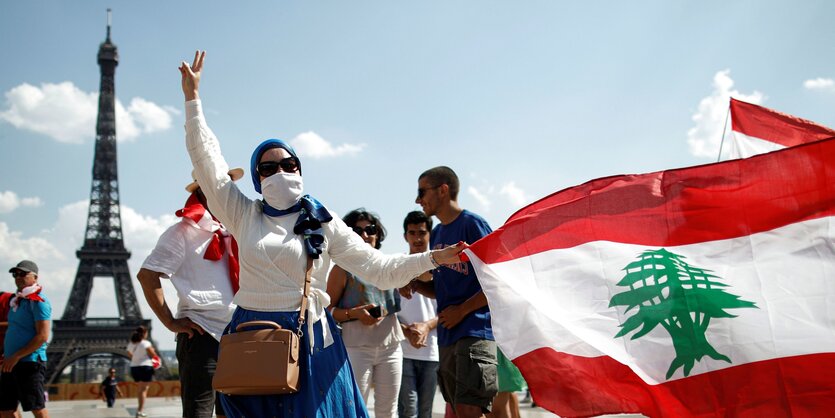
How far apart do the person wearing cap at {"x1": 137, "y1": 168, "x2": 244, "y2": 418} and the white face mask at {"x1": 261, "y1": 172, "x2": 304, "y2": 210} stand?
2.54 feet

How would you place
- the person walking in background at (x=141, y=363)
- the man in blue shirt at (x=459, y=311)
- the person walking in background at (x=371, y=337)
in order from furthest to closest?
the person walking in background at (x=141, y=363)
the person walking in background at (x=371, y=337)
the man in blue shirt at (x=459, y=311)

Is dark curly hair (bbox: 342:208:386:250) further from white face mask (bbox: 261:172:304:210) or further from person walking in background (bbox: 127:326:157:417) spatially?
person walking in background (bbox: 127:326:157:417)

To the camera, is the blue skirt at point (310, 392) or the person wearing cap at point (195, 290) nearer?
the blue skirt at point (310, 392)

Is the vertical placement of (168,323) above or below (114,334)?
below

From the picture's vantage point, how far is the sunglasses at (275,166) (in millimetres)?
3275

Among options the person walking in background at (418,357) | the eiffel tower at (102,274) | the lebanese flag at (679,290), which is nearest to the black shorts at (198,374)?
the lebanese flag at (679,290)

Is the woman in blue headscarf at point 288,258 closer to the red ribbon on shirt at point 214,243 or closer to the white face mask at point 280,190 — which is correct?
the white face mask at point 280,190

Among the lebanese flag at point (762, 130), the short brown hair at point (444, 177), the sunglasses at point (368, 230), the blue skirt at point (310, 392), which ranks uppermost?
the lebanese flag at point (762, 130)

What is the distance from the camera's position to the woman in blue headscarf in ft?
9.83

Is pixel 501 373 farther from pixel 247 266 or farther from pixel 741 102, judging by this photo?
pixel 741 102

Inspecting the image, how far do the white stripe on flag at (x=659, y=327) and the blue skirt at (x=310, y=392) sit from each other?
967mm

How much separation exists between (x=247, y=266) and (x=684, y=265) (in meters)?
2.11

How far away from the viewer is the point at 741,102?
6.64 meters

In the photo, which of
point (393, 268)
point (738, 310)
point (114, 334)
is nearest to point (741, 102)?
point (738, 310)
